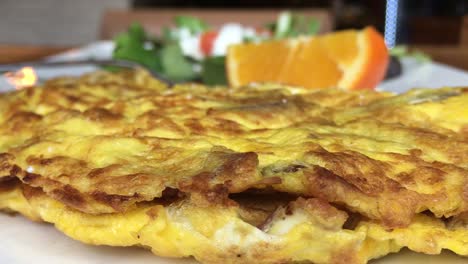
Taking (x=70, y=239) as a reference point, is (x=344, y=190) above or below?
above

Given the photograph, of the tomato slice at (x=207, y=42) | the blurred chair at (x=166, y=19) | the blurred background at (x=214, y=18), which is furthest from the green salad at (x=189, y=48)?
the blurred chair at (x=166, y=19)

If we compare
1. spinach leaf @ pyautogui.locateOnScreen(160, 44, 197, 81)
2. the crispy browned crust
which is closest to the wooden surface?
spinach leaf @ pyautogui.locateOnScreen(160, 44, 197, 81)

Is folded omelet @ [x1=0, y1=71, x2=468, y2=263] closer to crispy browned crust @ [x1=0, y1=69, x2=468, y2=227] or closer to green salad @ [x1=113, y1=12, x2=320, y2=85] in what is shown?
crispy browned crust @ [x1=0, y1=69, x2=468, y2=227]

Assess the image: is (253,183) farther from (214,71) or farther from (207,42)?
(207,42)

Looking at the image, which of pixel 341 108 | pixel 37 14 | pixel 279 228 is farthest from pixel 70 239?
pixel 37 14

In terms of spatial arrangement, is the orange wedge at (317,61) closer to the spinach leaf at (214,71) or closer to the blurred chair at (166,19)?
the spinach leaf at (214,71)

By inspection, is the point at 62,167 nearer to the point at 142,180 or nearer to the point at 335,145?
the point at 142,180
